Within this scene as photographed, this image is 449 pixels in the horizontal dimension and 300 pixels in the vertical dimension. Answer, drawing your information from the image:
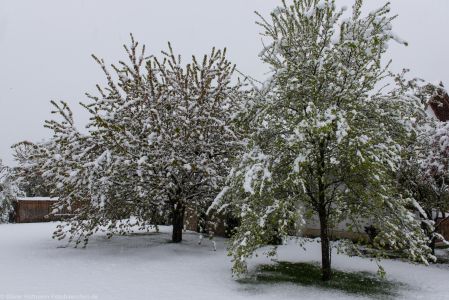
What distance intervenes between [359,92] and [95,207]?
785 cm

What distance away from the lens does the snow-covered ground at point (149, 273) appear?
7.30m

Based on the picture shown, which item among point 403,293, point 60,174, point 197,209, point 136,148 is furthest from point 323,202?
point 60,174

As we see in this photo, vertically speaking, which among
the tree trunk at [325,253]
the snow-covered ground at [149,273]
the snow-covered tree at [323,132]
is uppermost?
the snow-covered tree at [323,132]

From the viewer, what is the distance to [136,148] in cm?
1129

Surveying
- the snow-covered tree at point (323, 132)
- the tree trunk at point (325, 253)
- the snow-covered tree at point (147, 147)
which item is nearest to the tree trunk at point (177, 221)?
the snow-covered tree at point (147, 147)

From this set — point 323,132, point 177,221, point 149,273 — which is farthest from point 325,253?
point 177,221

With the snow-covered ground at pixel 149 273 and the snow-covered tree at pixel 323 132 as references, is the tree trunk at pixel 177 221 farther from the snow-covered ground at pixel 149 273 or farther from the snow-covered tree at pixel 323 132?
the snow-covered tree at pixel 323 132

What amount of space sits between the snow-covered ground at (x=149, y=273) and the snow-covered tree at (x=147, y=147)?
1151mm

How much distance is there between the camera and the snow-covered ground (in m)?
7.30

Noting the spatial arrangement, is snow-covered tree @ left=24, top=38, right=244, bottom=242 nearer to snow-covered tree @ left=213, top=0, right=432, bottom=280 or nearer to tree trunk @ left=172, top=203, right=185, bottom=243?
tree trunk @ left=172, top=203, right=185, bottom=243

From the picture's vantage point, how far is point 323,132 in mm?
7637

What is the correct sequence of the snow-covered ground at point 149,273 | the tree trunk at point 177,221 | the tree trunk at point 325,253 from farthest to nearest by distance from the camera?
the tree trunk at point 177,221
the tree trunk at point 325,253
the snow-covered ground at point 149,273

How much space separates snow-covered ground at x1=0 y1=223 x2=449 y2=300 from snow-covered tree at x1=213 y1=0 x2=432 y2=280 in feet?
3.11

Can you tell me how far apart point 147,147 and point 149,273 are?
146 inches
